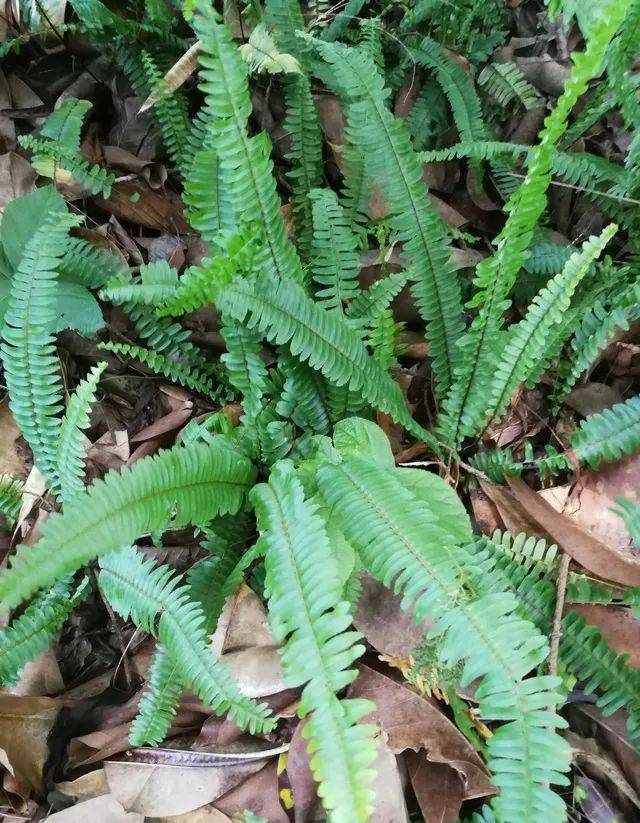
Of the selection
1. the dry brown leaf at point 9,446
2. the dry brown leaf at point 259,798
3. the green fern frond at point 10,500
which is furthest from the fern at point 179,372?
the dry brown leaf at point 259,798

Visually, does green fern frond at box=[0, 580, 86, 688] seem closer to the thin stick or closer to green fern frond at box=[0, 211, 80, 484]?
green fern frond at box=[0, 211, 80, 484]

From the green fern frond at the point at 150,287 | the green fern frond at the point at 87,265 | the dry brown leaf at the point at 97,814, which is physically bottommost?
the dry brown leaf at the point at 97,814

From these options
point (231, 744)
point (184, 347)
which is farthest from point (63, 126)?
point (231, 744)

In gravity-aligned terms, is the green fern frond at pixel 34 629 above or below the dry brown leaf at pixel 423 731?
below

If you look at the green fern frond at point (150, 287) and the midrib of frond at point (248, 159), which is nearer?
the midrib of frond at point (248, 159)

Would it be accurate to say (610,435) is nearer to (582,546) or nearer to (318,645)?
(582,546)

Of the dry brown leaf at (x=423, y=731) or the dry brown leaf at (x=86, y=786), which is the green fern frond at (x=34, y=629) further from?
the dry brown leaf at (x=423, y=731)
